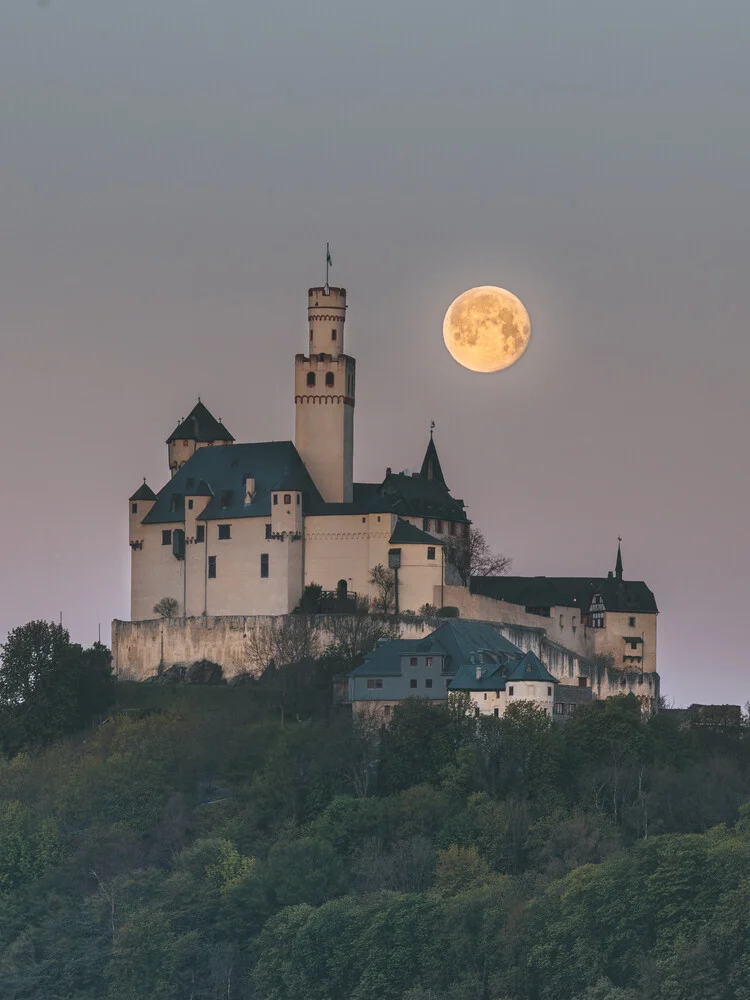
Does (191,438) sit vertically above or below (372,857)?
above

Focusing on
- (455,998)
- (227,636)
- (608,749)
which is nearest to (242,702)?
(227,636)

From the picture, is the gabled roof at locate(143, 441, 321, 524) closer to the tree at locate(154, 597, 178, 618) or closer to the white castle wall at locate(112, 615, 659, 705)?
the tree at locate(154, 597, 178, 618)

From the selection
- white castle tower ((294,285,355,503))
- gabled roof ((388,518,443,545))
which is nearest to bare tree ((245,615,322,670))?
gabled roof ((388,518,443,545))

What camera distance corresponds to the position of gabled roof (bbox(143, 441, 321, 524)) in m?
131

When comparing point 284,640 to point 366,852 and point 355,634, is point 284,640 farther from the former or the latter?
point 366,852

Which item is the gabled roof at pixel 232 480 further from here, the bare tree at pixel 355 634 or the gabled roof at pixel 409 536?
the bare tree at pixel 355 634

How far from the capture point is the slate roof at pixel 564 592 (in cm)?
13500

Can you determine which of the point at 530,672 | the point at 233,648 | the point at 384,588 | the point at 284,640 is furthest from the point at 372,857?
the point at 233,648

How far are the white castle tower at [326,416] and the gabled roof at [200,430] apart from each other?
5718mm

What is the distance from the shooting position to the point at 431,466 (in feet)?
455

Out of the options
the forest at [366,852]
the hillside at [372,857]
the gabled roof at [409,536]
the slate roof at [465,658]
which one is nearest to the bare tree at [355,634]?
the slate roof at [465,658]

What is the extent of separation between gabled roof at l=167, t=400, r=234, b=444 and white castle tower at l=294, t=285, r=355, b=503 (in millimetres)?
5718

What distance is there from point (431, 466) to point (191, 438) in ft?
31.9

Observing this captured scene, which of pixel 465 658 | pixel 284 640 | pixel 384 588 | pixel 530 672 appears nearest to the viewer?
pixel 530 672
